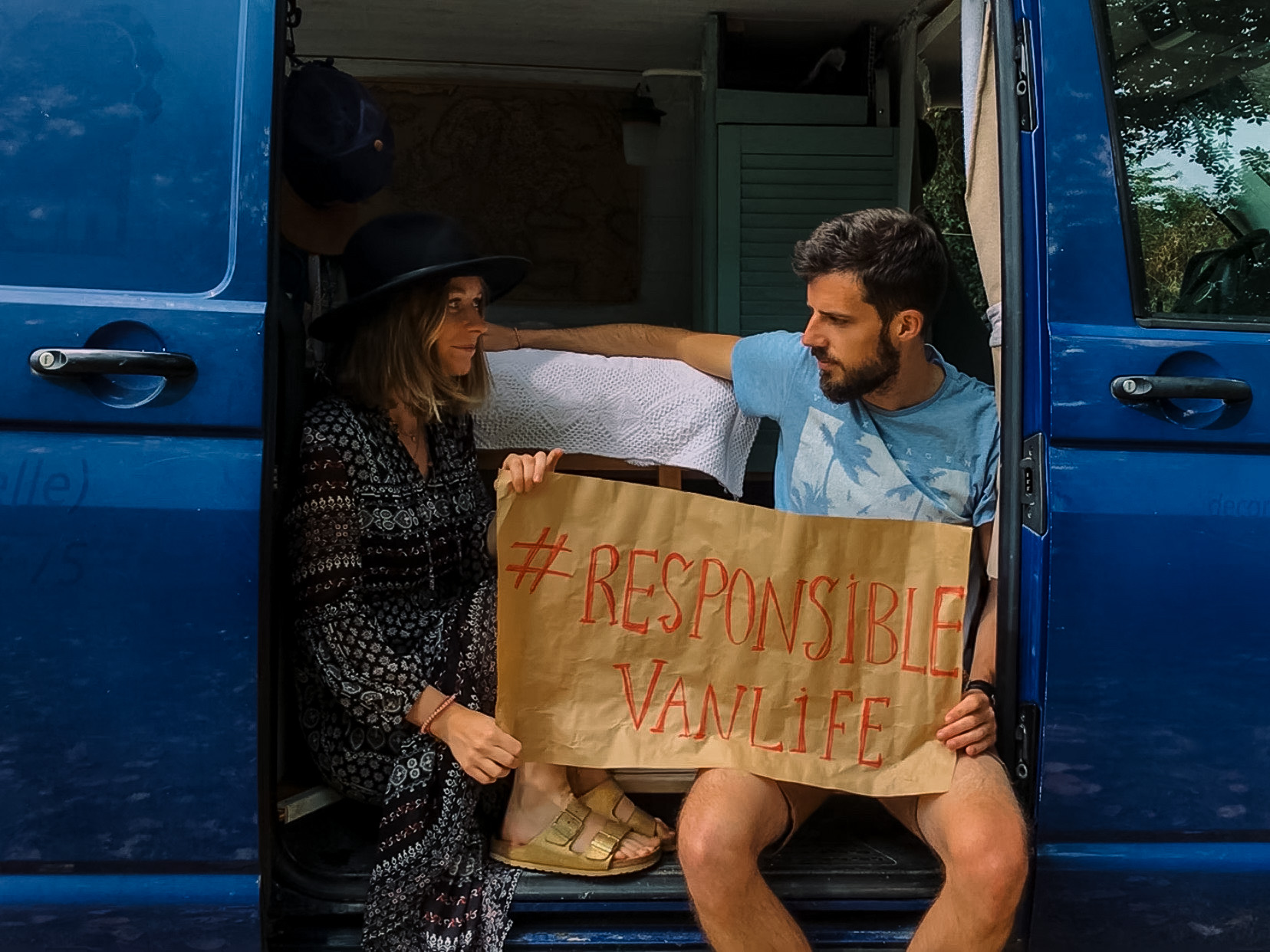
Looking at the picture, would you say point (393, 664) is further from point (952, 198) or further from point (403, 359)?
point (952, 198)

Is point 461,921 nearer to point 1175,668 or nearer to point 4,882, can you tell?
point 4,882

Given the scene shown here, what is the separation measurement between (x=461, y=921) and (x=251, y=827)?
1.28 feet

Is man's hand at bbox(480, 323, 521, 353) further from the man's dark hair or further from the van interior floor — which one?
the van interior floor

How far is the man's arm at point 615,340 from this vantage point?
2533 mm

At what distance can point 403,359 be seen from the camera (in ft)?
7.10

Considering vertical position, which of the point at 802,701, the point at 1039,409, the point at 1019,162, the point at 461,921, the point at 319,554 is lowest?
the point at 461,921

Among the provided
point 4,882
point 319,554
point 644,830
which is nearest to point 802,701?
point 644,830

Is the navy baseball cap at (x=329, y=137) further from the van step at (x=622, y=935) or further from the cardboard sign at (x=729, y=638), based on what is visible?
the van step at (x=622, y=935)

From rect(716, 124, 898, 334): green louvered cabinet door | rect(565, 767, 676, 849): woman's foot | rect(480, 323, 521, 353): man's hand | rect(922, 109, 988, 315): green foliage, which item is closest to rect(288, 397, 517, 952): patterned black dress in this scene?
rect(565, 767, 676, 849): woman's foot

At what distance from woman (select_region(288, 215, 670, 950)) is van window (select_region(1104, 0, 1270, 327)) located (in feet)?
3.47

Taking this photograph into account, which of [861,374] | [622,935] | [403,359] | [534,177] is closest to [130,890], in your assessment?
[622,935]

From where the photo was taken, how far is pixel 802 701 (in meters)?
1.92

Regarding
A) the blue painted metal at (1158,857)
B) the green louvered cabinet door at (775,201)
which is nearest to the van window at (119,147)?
the blue painted metal at (1158,857)

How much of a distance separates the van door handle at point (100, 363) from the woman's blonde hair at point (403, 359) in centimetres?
48
